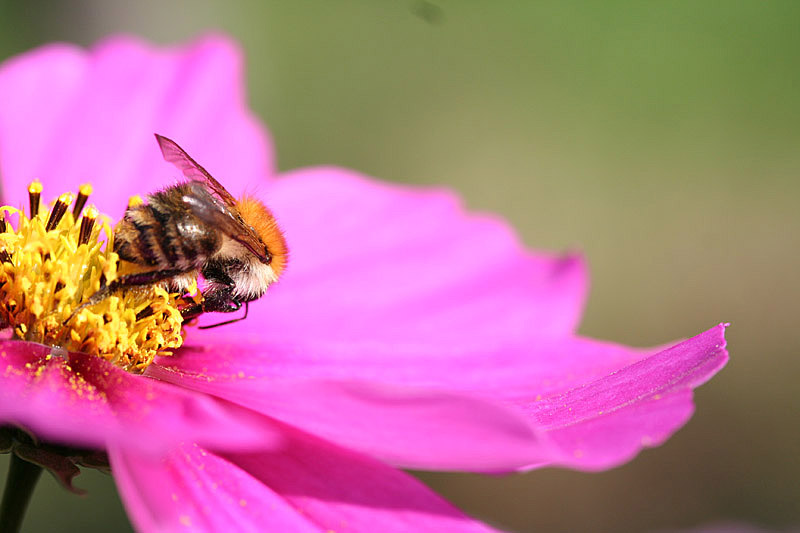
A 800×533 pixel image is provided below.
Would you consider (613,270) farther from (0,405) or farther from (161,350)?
(0,405)

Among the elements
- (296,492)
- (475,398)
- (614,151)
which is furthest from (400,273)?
(614,151)

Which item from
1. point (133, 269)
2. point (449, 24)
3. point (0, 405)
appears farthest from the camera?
point (449, 24)

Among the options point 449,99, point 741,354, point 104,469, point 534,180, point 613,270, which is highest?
point 449,99

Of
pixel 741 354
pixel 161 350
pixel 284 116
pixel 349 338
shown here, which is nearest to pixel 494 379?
pixel 349 338

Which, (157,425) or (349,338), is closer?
(157,425)

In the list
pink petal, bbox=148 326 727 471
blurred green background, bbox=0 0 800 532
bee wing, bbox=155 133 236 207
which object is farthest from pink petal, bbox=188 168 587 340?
blurred green background, bbox=0 0 800 532

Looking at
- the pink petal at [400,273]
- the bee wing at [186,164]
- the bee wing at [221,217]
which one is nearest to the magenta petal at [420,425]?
the bee wing at [221,217]

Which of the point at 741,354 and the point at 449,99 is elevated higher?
the point at 449,99
